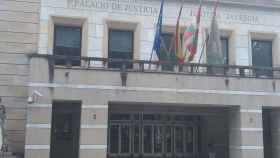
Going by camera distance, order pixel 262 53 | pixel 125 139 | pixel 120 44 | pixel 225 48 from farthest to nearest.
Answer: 1. pixel 262 53
2. pixel 225 48
3. pixel 120 44
4. pixel 125 139

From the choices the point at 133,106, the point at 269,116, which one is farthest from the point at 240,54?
the point at 133,106

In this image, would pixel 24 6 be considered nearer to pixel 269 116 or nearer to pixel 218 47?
pixel 218 47

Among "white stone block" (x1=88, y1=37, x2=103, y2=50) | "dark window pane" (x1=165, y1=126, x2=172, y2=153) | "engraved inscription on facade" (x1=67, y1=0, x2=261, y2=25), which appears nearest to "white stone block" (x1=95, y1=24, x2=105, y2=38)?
"white stone block" (x1=88, y1=37, x2=103, y2=50)

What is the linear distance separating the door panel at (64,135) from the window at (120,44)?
12.6 ft

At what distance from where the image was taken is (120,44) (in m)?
20.4

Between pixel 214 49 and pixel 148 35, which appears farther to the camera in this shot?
pixel 148 35

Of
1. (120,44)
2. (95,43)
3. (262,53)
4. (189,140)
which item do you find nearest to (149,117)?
(189,140)

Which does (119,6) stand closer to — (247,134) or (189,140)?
(189,140)

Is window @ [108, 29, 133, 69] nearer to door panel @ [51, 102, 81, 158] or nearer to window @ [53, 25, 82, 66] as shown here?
window @ [53, 25, 82, 66]

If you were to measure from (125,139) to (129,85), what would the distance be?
13.4 feet

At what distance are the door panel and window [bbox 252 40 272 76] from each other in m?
10.3

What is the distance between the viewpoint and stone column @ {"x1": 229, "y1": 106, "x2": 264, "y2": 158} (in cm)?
1742

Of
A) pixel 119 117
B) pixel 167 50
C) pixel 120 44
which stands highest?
pixel 120 44

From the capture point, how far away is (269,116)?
20.2 meters
